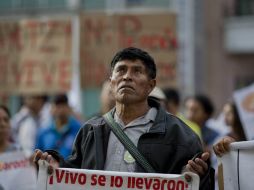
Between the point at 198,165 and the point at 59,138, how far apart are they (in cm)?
410

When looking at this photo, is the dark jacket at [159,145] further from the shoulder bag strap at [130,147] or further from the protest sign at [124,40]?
the protest sign at [124,40]

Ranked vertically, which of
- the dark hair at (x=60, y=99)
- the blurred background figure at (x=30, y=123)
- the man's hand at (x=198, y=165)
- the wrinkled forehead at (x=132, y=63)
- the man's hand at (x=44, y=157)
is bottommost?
Answer: the blurred background figure at (x=30, y=123)

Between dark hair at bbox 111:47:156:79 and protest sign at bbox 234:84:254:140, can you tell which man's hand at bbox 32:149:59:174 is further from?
protest sign at bbox 234:84:254:140

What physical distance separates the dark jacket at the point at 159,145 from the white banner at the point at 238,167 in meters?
0.18

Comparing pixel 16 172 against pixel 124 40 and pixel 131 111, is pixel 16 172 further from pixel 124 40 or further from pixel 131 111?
pixel 124 40

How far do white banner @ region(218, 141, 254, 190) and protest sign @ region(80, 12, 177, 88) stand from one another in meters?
5.75

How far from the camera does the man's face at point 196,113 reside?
351 inches

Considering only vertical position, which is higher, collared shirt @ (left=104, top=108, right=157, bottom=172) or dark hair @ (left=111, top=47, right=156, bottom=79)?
dark hair @ (left=111, top=47, right=156, bottom=79)

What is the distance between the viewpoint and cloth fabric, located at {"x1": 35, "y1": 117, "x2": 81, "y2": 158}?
329 inches

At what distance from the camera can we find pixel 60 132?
853cm

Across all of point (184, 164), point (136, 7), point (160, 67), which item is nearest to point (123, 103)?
point (184, 164)

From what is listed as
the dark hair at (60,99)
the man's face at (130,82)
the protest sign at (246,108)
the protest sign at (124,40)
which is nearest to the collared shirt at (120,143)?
the man's face at (130,82)

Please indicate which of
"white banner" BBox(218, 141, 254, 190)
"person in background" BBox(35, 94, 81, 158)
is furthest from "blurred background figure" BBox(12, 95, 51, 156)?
"white banner" BBox(218, 141, 254, 190)

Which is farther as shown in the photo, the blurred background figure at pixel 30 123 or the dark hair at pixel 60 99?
the blurred background figure at pixel 30 123
